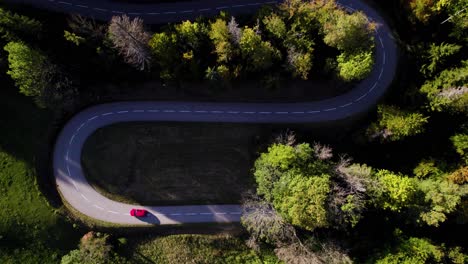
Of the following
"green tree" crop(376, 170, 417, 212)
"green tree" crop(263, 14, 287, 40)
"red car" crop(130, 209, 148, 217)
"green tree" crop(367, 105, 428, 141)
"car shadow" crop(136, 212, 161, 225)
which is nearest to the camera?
"green tree" crop(263, 14, 287, 40)

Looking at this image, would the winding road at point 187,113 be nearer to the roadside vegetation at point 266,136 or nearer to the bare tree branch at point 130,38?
the roadside vegetation at point 266,136

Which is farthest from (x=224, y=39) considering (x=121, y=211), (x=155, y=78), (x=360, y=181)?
(x=121, y=211)

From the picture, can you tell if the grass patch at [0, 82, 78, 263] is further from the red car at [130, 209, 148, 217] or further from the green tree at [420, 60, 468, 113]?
the green tree at [420, 60, 468, 113]

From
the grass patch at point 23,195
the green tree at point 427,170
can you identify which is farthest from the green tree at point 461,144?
the grass patch at point 23,195

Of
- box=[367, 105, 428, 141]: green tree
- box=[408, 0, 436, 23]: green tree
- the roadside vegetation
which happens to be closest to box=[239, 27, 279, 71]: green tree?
the roadside vegetation

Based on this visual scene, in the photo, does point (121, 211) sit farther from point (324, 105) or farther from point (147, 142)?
point (324, 105)

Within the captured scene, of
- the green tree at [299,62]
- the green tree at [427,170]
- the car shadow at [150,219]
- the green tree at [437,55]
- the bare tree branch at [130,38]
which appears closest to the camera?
the bare tree branch at [130,38]
